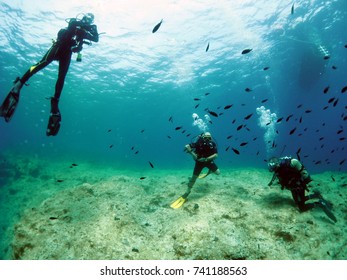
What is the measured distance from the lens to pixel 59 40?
6.54 metres

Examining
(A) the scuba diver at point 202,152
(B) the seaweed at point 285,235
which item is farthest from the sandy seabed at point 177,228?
(A) the scuba diver at point 202,152

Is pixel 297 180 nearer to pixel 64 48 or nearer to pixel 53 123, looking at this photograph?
pixel 53 123

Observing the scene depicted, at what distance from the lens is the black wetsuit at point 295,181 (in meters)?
7.22

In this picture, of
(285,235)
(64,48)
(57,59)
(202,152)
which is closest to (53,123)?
(57,59)

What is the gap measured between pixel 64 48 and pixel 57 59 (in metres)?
→ 0.37

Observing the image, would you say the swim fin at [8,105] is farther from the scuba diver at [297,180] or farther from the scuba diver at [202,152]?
the scuba diver at [297,180]

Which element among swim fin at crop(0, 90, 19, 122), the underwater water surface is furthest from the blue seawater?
swim fin at crop(0, 90, 19, 122)

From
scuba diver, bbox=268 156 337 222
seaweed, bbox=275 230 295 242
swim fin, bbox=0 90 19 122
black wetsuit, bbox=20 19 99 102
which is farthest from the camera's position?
scuba diver, bbox=268 156 337 222

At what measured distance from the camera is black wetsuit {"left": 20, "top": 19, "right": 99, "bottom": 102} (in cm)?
648

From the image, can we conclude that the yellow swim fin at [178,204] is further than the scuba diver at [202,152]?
No

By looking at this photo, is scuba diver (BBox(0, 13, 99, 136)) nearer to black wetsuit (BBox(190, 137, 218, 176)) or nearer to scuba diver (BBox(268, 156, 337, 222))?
black wetsuit (BBox(190, 137, 218, 176))

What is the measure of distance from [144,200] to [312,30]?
2676 centimetres
